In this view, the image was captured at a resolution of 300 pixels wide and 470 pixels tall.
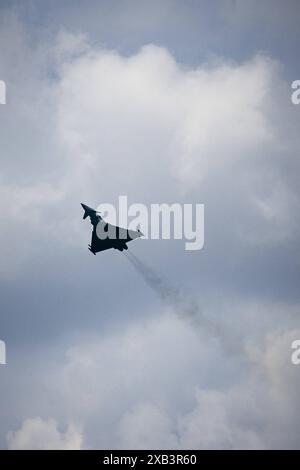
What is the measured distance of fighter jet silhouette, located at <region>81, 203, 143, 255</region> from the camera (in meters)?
120

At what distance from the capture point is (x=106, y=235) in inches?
4806

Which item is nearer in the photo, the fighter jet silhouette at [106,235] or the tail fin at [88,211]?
the fighter jet silhouette at [106,235]

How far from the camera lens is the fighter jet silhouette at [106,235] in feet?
393

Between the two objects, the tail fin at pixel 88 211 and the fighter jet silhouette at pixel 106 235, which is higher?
the tail fin at pixel 88 211

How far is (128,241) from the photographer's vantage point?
393ft

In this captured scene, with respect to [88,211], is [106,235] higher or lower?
lower

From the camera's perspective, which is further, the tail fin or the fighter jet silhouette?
the tail fin
